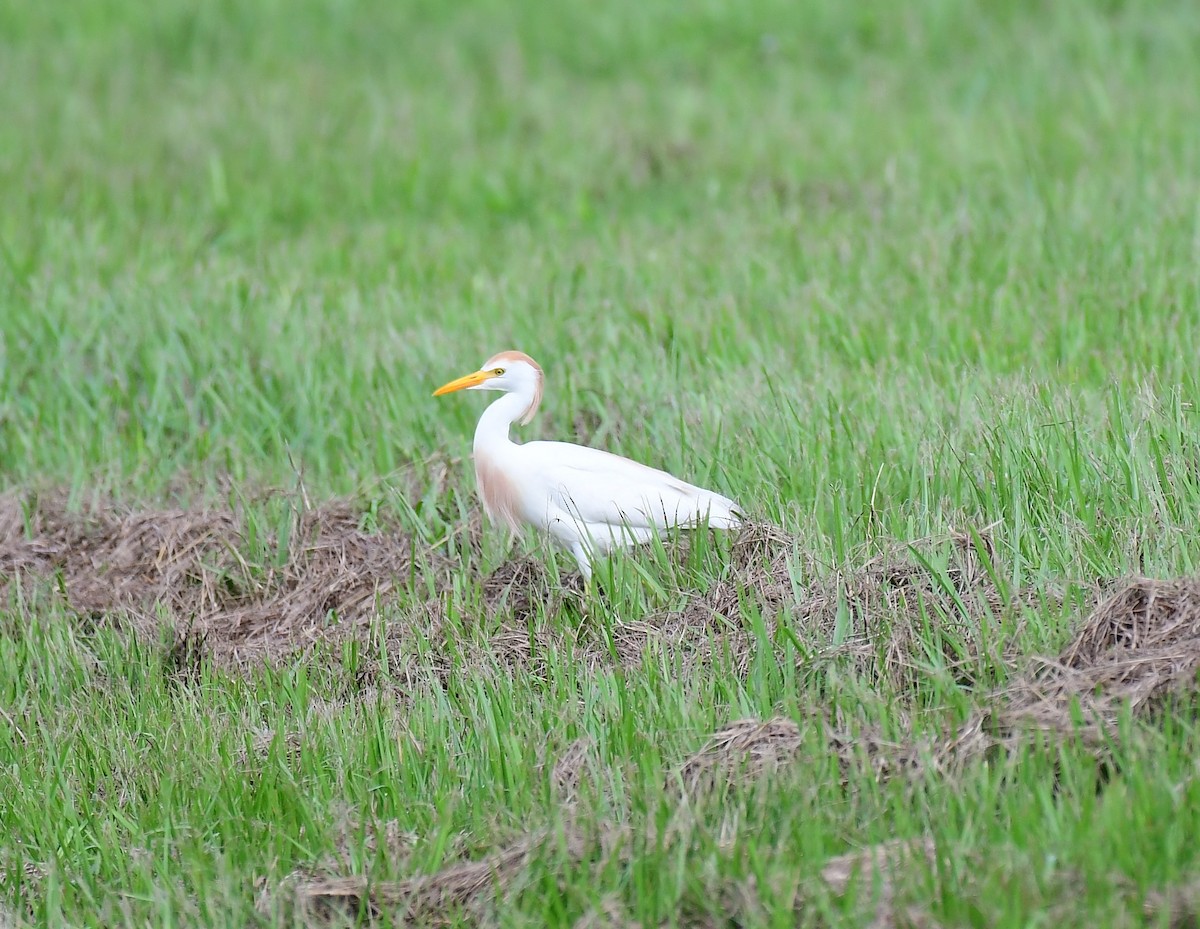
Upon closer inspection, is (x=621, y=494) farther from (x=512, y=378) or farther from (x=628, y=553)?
(x=512, y=378)

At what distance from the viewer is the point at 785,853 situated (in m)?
2.65

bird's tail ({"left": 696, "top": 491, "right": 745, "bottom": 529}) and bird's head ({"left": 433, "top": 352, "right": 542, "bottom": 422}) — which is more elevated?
bird's head ({"left": 433, "top": 352, "right": 542, "bottom": 422})

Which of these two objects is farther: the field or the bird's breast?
the bird's breast

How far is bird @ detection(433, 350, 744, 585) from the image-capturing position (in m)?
3.88

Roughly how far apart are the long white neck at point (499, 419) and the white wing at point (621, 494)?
0.12 m

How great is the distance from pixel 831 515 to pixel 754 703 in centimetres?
81

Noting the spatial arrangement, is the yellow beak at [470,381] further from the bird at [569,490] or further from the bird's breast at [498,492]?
the bird's breast at [498,492]

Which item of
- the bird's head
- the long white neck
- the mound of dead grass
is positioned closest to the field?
the mound of dead grass

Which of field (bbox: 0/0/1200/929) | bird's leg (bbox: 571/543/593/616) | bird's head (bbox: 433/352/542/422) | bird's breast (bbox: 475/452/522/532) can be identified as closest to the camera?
field (bbox: 0/0/1200/929)

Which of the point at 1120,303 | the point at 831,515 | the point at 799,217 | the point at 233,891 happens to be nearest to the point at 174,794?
the point at 233,891

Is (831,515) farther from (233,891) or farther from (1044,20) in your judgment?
(1044,20)

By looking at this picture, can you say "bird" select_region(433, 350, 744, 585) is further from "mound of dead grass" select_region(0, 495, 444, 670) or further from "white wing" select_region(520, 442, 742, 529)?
"mound of dead grass" select_region(0, 495, 444, 670)

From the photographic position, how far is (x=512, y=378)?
417cm

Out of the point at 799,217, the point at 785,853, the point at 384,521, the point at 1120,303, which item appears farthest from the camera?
the point at 799,217
